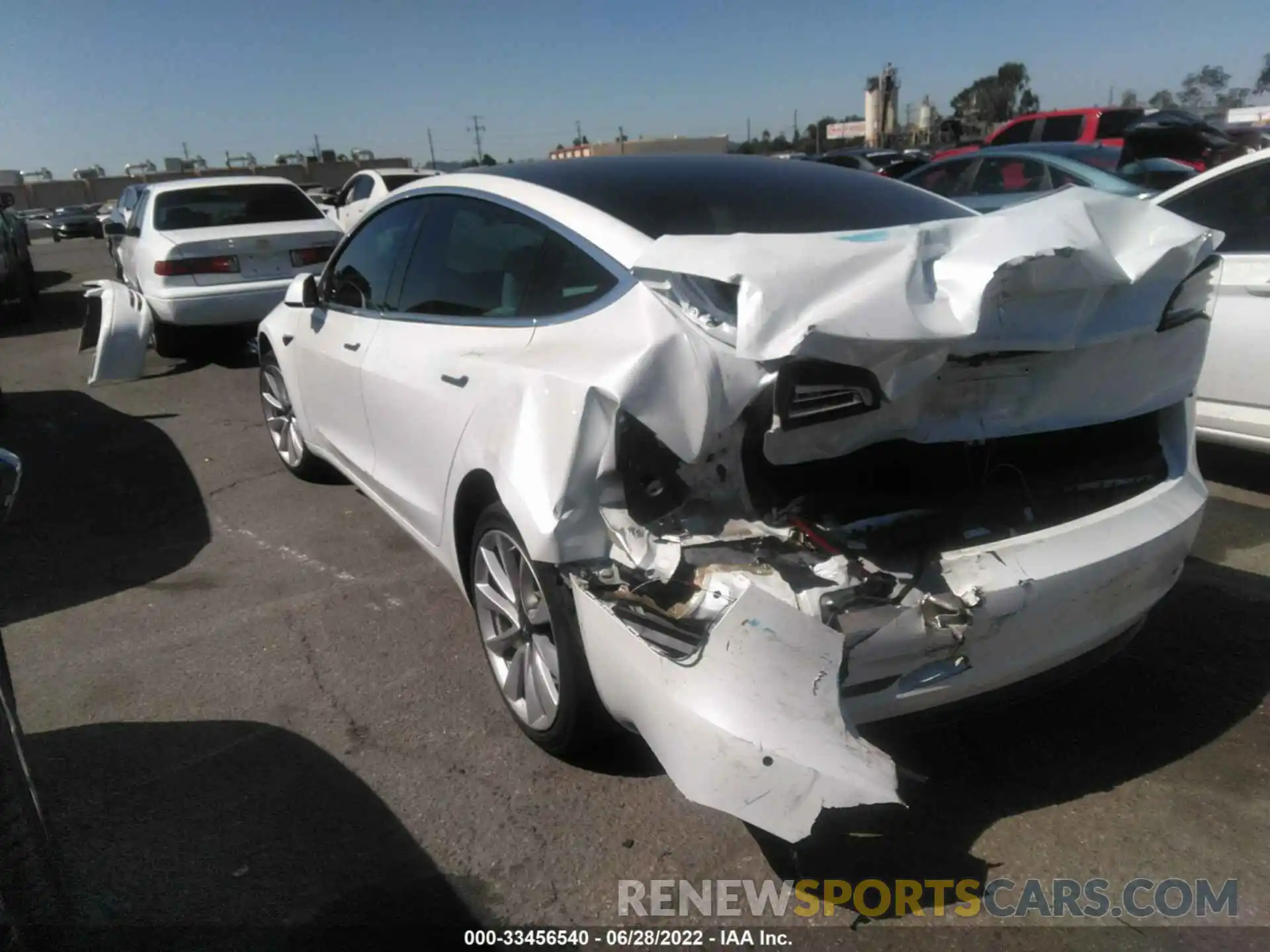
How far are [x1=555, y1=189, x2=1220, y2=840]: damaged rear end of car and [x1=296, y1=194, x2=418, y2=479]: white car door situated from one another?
184 centimetres

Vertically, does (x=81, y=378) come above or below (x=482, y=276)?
below

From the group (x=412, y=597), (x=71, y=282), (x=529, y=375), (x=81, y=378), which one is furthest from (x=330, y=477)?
(x=71, y=282)

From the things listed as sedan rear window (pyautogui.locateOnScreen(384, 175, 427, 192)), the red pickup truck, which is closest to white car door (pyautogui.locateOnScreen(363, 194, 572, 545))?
sedan rear window (pyautogui.locateOnScreen(384, 175, 427, 192))

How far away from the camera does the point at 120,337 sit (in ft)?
26.6

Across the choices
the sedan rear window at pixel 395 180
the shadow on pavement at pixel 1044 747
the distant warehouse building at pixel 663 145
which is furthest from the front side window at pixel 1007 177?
the distant warehouse building at pixel 663 145

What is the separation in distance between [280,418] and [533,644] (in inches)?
132

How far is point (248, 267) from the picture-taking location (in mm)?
8875

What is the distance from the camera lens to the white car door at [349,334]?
4.00 meters

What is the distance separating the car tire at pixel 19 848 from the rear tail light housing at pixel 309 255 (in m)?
7.62

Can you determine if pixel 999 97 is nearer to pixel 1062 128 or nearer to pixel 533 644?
pixel 1062 128

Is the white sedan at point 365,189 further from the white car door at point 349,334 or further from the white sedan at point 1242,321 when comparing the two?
the white sedan at point 1242,321

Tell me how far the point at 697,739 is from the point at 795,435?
0.73 m

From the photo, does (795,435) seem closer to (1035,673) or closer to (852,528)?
(852,528)

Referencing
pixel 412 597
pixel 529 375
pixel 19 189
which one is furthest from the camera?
pixel 19 189
